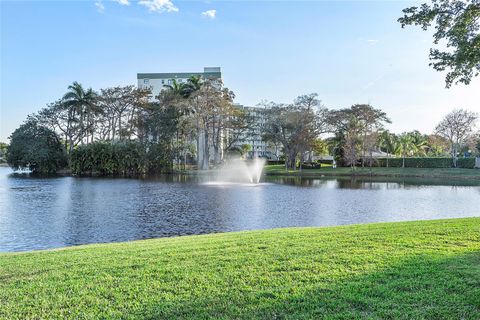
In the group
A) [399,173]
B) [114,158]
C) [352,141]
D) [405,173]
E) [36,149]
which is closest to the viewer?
[405,173]

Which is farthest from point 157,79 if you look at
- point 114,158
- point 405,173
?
point 405,173

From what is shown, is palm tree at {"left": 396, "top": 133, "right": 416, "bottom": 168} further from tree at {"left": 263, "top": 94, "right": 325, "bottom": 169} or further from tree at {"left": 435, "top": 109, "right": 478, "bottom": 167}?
tree at {"left": 263, "top": 94, "right": 325, "bottom": 169}

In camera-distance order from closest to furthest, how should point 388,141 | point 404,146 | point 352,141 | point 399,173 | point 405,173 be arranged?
point 405,173, point 399,173, point 352,141, point 404,146, point 388,141

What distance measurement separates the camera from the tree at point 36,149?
52.7 m

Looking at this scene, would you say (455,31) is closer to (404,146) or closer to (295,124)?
(295,124)

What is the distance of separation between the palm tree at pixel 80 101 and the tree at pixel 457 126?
5024cm

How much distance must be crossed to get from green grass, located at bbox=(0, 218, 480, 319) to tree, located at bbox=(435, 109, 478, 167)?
48923 millimetres

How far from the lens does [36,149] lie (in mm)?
52531

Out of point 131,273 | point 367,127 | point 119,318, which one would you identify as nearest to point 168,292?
point 119,318

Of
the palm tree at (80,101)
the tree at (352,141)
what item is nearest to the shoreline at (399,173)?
the tree at (352,141)

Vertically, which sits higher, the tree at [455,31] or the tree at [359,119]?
the tree at [359,119]

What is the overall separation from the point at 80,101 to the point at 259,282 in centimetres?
5290

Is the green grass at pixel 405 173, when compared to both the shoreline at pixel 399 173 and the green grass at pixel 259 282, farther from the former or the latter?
the green grass at pixel 259 282

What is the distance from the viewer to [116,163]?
50.3 m
